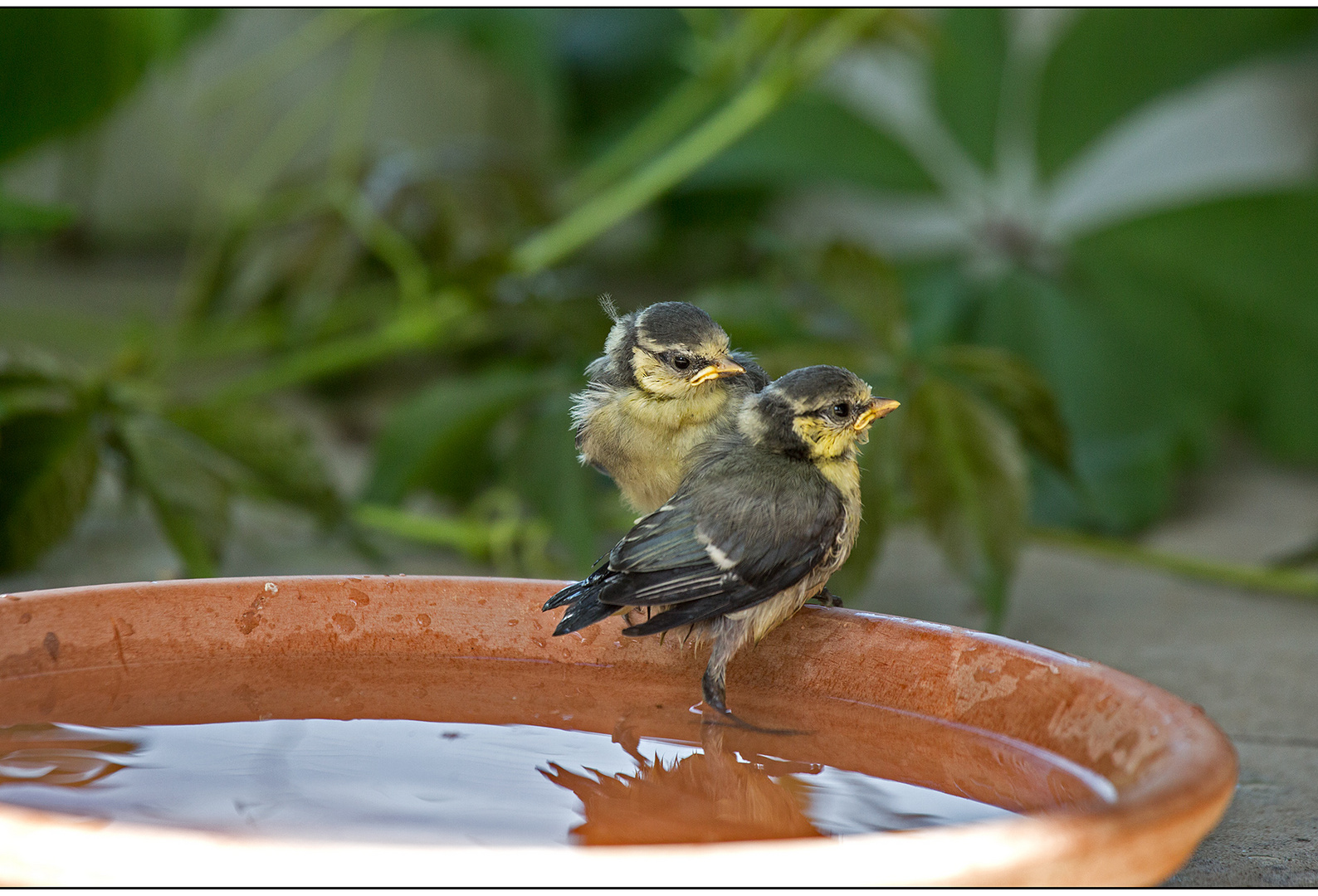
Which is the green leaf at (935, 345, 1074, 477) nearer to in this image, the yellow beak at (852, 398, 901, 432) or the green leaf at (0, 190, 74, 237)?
the yellow beak at (852, 398, 901, 432)

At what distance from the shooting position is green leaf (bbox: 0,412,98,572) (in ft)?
5.64

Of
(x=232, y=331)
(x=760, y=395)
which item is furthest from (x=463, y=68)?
(x=760, y=395)

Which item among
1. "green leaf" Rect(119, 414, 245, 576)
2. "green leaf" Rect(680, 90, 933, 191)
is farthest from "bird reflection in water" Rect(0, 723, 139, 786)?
"green leaf" Rect(680, 90, 933, 191)

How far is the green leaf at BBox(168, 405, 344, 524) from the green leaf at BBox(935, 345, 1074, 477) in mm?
933

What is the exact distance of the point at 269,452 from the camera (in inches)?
73.7

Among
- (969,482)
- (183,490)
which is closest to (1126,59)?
(969,482)

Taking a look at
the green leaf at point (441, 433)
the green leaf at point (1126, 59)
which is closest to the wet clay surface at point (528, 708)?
the green leaf at point (441, 433)

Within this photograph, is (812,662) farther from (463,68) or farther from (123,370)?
(463,68)

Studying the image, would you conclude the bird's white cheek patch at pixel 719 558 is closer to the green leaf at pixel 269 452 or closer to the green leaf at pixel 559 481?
the green leaf at pixel 559 481

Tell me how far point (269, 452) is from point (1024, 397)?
109 centimetres

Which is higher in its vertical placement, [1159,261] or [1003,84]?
[1003,84]

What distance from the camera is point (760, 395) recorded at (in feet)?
3.69

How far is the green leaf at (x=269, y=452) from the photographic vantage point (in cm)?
186

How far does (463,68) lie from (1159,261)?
7.47ft
